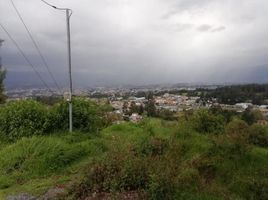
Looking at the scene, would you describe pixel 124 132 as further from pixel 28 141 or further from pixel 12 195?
pixel 12 195

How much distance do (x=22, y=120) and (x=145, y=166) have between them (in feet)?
19.3

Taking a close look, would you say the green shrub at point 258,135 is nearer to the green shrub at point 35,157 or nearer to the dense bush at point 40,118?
the green shrub at point 35,157

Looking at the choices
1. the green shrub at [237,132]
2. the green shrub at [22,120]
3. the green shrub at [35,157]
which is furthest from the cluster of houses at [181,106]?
the green shrub at [35,157]

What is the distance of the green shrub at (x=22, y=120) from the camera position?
11.0 m

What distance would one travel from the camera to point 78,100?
12.0 metres

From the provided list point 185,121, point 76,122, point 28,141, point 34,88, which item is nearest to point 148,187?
point 185,121

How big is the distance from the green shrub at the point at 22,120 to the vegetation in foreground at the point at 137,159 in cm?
3

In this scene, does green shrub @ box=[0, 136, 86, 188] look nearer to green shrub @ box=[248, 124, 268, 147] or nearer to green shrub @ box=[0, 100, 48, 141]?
green shrub @ box=[0, 100, 48, 141]

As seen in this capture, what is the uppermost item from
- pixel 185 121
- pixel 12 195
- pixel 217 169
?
pixel 185 121

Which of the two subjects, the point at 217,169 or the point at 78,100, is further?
the point at 78,100

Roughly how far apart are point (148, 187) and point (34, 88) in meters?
31.8

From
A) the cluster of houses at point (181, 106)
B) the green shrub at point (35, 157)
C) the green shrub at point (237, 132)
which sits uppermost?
the green shrub at point (237, 132)

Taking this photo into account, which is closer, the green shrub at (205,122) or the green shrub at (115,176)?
the green shrub at (115,176)

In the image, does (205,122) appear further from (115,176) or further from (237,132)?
(115,176)
